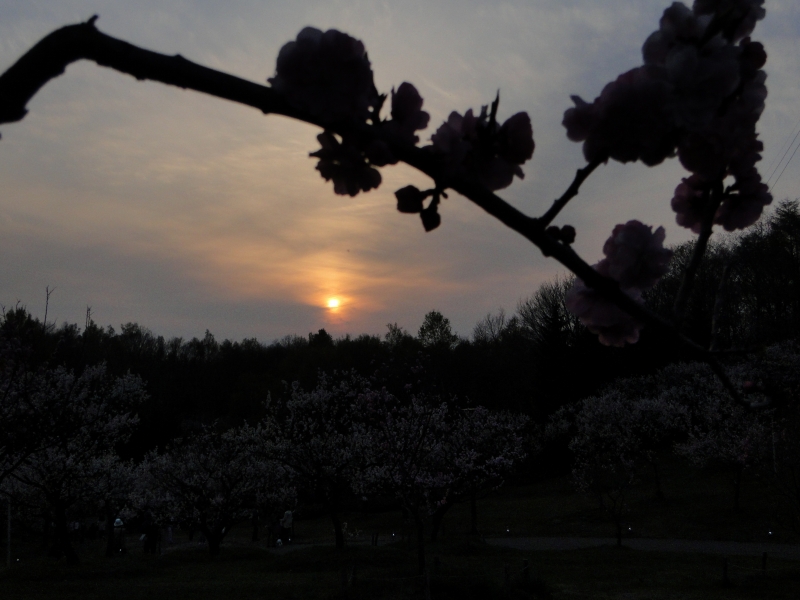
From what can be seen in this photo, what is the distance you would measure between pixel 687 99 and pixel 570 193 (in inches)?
10.0

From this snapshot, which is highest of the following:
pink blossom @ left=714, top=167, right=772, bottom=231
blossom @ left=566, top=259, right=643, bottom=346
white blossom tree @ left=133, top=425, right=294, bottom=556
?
pink blossom @ left=714, top=167, right=772, bottom=231

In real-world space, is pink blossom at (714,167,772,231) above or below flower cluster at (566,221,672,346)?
above

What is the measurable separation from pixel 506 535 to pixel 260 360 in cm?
4445

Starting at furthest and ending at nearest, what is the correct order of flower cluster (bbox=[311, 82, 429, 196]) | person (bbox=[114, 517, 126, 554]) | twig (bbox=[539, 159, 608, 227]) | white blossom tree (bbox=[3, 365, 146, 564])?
person (bbox=[114, 517, 126, 554]) < white blossom tree (bbox=[3, 365, 146, 564]) < flower cluster (bbox=[311, 82, 429, 196]) < twig (bbox=[539, 159, 608, 227])

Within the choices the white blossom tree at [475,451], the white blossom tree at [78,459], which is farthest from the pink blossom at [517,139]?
the white blossom tree at [475,451]

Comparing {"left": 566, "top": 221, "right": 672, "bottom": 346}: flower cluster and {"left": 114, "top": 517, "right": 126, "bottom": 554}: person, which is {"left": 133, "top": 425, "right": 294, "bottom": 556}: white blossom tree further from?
{"left": 566, "top": 221, "right": 672, "bottom": 346}: flower cluster

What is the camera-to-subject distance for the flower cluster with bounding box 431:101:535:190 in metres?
1.25

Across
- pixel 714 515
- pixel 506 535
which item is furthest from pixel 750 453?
pixel 506 535

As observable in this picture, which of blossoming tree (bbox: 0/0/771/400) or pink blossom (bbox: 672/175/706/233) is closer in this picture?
blossoming tree (bbox: 0/0/771/400)

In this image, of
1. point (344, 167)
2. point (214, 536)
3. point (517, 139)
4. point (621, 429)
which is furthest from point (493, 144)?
point (621, 429)

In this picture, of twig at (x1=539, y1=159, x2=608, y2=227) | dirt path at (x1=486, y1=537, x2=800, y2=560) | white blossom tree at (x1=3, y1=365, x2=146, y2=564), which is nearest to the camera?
twig at (x1=539, y1=159, x2=608, y2=227)

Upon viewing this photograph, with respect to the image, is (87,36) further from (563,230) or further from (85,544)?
(85,544)

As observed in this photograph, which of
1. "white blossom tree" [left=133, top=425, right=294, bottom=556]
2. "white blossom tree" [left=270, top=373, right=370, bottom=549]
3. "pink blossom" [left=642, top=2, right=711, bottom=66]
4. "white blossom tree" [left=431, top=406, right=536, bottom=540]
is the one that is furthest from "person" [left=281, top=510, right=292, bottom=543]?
"pink blossom" [left=642, top=2, right=711, bottom=66]

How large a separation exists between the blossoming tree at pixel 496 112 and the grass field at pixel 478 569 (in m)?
12.9
